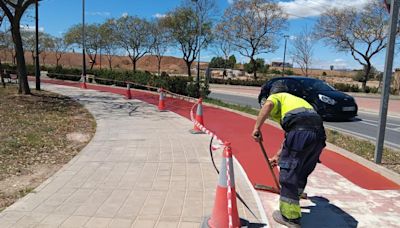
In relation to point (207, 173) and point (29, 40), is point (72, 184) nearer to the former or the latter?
point (207, 173)

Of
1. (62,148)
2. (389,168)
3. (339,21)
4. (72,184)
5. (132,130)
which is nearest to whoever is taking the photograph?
(72,184)

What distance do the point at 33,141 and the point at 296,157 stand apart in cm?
617

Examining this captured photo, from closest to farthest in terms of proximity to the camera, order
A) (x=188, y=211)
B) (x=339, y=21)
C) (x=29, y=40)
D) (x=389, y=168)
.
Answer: (x=188, y=211) → (x=389, y=168) → (x=339, y=21) → (x=29, y=40)

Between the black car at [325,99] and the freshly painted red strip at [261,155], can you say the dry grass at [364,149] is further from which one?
the black car at [325,99]

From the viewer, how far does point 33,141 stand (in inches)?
313

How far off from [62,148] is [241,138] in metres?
4.03

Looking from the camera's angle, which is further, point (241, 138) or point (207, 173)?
point (241, 138)

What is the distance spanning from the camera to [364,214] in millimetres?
4484

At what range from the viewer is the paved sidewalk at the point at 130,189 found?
410 centimetres

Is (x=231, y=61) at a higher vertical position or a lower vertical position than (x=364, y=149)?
higher

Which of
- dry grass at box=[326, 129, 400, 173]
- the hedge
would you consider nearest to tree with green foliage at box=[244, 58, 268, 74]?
the hedge

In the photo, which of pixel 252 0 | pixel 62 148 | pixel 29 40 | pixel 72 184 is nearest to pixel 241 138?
pixel 62 148

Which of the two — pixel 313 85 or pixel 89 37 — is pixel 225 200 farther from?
pixel 89 37

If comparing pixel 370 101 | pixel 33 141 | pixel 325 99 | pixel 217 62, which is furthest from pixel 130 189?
pixel 217 62
